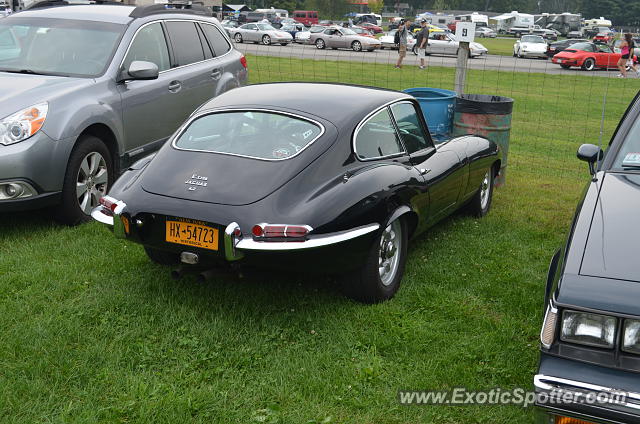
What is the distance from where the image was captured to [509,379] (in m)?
3.76

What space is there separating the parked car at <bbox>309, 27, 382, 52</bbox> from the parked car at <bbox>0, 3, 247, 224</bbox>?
3025cm

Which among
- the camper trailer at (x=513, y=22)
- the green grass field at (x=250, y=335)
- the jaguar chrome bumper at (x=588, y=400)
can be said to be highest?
the jaguar chrome bumper at (x=588, y=400)

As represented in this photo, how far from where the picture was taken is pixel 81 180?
593 centimetres

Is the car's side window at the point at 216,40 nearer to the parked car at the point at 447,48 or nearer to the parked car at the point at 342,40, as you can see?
the parked car at the point at 447,48

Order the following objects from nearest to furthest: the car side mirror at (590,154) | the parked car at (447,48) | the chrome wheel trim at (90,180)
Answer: the car side mirror at (590,154) → the chrome wheel trim at (90,180) → the parked car at (447,48)

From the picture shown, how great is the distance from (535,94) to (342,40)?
20901 millimetres

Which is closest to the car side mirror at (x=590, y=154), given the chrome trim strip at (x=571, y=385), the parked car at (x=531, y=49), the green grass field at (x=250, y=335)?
the green grass field at (x=250, y=335)

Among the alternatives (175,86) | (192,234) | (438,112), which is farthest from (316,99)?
(438,112)

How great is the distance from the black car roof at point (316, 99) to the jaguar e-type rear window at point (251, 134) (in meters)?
0.12

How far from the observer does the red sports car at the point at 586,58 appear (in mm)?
30438

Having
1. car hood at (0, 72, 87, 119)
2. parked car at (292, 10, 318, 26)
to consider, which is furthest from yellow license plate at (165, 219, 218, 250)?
parked car at (292, 10, 318, 26)

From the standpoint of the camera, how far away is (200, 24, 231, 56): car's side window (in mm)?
8039

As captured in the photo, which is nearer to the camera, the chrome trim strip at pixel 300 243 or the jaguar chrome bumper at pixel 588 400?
the jaguar chrome bumper at pixel 588 400

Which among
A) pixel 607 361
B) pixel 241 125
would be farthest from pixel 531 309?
pixel 241 125
